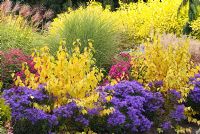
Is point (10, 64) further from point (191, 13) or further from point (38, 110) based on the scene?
point (191, 13)

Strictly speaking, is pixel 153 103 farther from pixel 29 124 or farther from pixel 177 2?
pixel 177 2

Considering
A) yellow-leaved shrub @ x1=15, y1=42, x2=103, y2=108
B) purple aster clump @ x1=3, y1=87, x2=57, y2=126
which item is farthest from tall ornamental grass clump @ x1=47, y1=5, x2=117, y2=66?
purple aster clump @ x1=3, y1=87, x2=57, y2=126

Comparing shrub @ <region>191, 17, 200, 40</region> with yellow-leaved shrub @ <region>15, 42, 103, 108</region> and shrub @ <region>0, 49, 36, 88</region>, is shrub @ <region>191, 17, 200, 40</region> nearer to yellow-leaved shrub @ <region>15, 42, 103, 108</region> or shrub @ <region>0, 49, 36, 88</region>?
shrub @ <region>0, 49, 36, 88</region>

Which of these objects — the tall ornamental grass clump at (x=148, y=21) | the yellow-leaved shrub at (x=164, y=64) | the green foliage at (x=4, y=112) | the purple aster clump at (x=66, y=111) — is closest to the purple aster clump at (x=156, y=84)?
the yellow-leaved shrub at (x=164, y=64)

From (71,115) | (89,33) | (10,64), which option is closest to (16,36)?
(89,33)

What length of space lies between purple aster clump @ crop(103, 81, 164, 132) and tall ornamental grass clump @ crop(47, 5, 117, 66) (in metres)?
Answer: 2.61

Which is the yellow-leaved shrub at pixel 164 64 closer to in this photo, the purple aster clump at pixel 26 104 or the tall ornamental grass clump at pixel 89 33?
the purple aster clump at pixel 26 104

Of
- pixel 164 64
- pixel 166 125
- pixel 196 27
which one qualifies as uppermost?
pixel 164 64

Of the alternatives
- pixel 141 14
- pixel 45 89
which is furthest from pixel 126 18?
pixel 45 89

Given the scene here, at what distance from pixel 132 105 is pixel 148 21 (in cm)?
563

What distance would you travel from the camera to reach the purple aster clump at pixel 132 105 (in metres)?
6.71

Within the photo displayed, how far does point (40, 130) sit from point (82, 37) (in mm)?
3974

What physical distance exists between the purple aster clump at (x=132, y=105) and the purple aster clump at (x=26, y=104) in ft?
2.91

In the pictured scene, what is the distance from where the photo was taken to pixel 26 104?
21.3 ft
